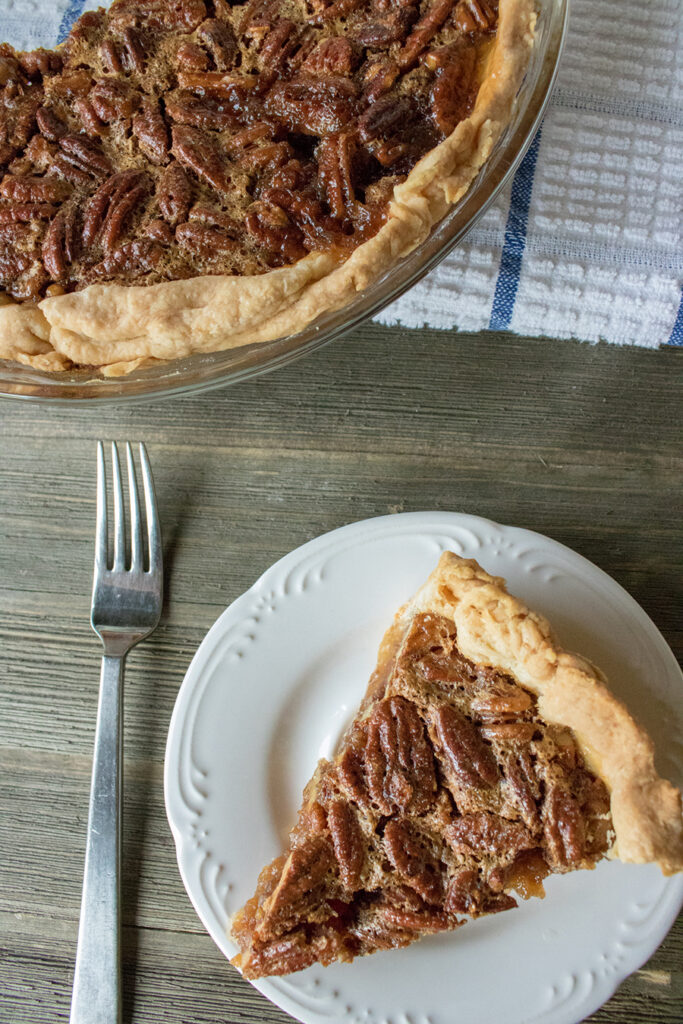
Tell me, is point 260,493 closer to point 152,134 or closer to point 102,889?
point 152,134

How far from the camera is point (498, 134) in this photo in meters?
1.30

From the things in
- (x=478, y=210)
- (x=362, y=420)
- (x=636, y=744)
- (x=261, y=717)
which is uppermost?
(x=478, y=210)

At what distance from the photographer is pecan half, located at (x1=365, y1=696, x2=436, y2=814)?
51.2 inches

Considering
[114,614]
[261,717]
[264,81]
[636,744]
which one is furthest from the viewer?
[114,614]

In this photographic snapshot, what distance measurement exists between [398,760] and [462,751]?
0.11 m

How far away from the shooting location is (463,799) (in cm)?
129

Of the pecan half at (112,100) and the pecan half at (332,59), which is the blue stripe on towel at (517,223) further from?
the pecan half at (112,100)

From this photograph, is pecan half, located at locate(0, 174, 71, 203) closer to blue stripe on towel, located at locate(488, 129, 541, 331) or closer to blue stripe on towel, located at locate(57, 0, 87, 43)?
blue stripe on towel, located at locate(57, 0, 87, 43)

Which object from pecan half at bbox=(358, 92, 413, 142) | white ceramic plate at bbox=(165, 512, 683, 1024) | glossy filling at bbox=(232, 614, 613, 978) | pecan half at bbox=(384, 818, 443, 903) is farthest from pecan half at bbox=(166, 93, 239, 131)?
pecan half at bbox=(384, 818, 443, 903)

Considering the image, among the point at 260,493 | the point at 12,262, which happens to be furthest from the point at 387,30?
the point at 260,493

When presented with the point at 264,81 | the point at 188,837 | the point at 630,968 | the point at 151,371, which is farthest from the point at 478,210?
the point at 630,968

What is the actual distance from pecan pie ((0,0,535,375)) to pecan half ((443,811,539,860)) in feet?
2.83

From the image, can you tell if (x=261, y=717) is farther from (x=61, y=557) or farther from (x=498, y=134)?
(x=498, y=134)

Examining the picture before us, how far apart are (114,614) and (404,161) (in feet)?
3.41
